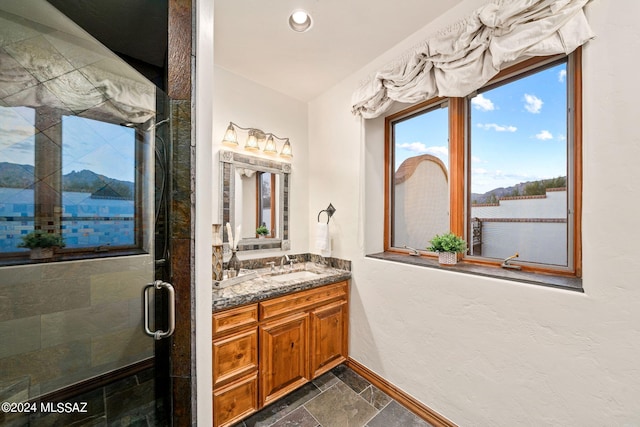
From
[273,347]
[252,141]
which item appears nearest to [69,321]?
[273,347]

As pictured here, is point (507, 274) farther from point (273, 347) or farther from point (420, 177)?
point (273, 347)

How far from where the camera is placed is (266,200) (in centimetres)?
229

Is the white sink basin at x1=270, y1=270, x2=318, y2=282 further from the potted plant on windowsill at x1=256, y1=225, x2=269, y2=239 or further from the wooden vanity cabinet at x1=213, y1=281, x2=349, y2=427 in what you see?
the potted plant on windowsill at x1=256, y1=225, x2=269, y2=239

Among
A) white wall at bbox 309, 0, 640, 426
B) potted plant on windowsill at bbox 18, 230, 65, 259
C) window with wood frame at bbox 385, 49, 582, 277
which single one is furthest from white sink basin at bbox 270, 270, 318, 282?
potted plant on windowsill at bbox 18, 230, 65, 259

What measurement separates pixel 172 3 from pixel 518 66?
6.04ft

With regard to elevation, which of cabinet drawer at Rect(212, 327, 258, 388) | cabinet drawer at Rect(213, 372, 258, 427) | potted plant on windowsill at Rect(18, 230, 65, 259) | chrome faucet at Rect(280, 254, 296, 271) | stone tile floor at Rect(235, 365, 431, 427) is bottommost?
stone tile floor at Rect(235, 365, 431, 427)

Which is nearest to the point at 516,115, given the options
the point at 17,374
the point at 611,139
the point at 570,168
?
the point at 570,168

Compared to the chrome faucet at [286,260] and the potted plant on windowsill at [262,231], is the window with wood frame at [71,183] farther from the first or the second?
the chrome faucet at [286,260]

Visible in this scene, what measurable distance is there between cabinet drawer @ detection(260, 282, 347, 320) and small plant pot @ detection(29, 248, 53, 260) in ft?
3.39

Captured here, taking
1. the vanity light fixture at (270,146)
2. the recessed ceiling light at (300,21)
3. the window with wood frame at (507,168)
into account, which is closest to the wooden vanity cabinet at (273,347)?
the window with wood frame at (507,168)

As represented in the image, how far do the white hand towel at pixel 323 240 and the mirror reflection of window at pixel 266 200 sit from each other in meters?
0.46

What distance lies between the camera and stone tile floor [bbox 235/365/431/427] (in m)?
1.51

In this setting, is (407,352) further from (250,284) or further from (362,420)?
(250,284)

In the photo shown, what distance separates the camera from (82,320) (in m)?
0.96
